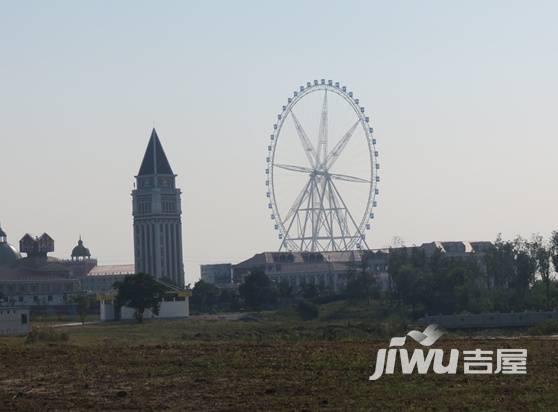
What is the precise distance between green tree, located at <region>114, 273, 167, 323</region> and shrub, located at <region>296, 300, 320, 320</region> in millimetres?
11770

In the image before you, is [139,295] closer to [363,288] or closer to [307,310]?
[307,310]

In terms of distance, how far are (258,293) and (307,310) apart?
22.8m

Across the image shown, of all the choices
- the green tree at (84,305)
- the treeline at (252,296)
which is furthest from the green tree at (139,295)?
the treeline at (252,296)

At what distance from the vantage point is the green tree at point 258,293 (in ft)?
474

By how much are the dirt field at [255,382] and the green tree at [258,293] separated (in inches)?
3654

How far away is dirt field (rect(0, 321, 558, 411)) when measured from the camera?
34375 mm

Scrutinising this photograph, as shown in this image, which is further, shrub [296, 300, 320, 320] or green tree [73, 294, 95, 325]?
green tree [73, 294, 95, 325]

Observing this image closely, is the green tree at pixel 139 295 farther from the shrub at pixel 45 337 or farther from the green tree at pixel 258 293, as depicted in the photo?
the shrub at pixel 45 337

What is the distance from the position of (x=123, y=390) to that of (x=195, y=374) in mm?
3763

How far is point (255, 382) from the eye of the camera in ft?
127

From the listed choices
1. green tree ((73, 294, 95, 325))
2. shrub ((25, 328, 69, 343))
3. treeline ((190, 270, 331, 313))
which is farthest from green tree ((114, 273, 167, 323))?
shrub ((25, 328, 69, 343))

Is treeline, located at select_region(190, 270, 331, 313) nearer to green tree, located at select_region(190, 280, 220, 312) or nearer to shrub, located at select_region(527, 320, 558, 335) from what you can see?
green tree, located at select_region(190, 280, 220, 312)

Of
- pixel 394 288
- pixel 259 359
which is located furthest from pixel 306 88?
pixel 259 359

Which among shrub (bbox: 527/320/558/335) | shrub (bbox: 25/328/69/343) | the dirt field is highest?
shrub (bbox: 25/328/69/343)
